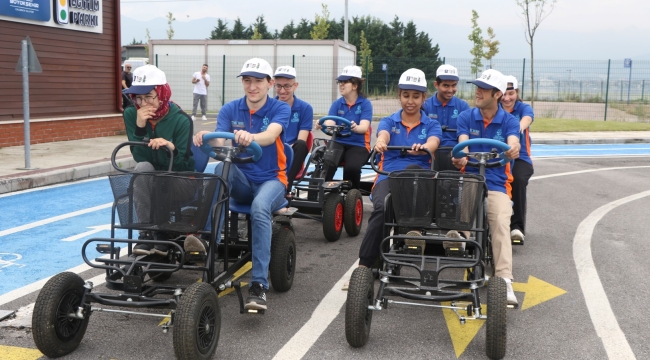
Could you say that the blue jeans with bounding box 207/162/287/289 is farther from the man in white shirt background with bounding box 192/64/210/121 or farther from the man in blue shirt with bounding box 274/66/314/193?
the man in white shirt background with bounding box 192/64/210/121

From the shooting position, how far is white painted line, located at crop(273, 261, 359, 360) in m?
4.50

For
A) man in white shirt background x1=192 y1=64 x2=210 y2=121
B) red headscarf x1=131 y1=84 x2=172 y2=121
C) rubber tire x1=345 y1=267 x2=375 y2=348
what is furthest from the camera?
man in white shirt background x1=192 y1=64 x2=210 y2=121

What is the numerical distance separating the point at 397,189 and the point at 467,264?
72cm

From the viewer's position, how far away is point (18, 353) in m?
4.32

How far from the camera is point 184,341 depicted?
3.98 m

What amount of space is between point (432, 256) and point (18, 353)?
269cm

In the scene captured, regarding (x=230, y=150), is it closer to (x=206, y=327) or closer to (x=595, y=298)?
(x=206, y=327)

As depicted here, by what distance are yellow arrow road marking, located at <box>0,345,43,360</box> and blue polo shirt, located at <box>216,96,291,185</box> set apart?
6.47 feet

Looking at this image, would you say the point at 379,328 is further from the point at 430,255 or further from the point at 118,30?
the point at 118,30

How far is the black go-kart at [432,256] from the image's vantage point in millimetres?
4453

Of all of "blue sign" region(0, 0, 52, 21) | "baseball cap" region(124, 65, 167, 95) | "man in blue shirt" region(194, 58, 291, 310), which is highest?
"blue sign" region(0, 0, 52, 21)

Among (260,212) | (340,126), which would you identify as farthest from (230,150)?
(340,126)

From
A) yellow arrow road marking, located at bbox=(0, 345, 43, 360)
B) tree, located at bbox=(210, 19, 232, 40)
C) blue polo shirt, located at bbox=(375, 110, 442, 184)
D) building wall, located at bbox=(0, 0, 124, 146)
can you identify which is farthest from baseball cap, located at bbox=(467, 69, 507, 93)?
tree, located at bbox=(210, 19, 232, 40)

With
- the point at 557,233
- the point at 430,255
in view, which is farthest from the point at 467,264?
the point at 557,233
